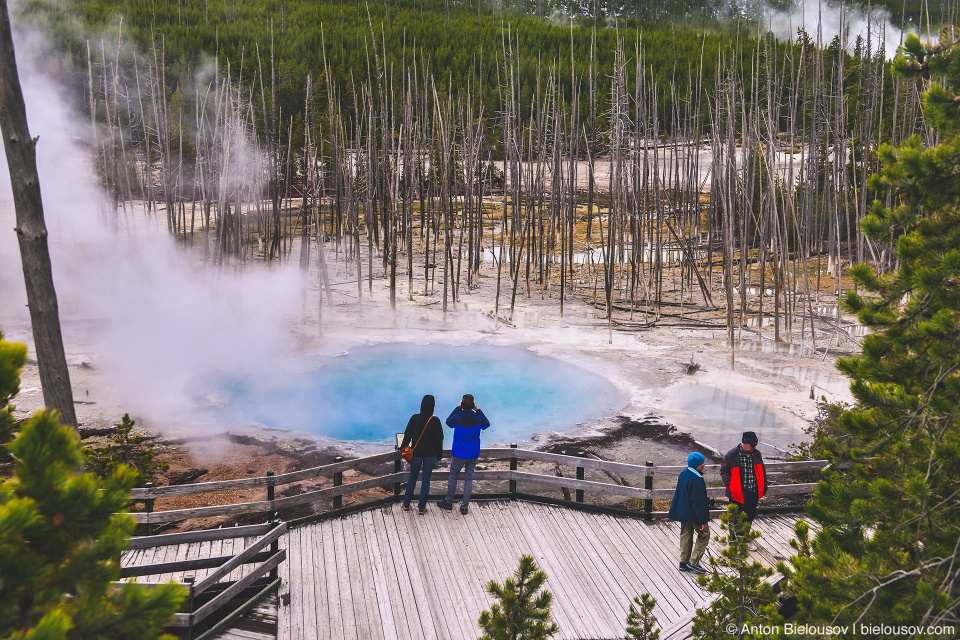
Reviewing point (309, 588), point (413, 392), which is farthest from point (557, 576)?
point (413, 392)

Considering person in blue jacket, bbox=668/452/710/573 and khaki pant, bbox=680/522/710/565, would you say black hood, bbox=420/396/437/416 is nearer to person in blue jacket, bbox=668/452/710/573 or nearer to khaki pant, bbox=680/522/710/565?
person in blue jacket, bbox=668/452/710/573

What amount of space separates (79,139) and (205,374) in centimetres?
1204

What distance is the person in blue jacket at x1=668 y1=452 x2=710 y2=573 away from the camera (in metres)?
4.98

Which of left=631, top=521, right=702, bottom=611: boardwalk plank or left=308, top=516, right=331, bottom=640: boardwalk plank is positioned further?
left=631, top=521, right=702, bottom=611: boardwalk plank

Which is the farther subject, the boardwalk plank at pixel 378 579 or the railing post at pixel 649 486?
the railing post at pixel 649 486

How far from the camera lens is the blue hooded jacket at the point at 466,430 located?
18.2 feet

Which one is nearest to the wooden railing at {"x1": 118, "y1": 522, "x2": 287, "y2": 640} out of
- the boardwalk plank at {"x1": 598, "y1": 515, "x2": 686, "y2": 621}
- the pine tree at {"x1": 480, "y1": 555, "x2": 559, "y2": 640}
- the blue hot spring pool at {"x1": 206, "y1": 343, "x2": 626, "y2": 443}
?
the pine tree at {"x1": 480, "y1": 555, "x2": 559, "y2": 640}

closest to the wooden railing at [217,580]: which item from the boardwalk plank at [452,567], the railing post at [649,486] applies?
the boardwalk plank at [452,567]

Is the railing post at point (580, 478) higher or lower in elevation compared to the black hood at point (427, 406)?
lower

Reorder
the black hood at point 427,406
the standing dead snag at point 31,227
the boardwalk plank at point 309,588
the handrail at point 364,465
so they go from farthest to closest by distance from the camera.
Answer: the black hood at point 427,406, the handrail at point 364,465, the boardwalk plank at point 309,588, the standing dead snag at point 31,227

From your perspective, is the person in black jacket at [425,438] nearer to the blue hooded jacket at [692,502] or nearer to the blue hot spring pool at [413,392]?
the blue hooded jacket at [692,502]

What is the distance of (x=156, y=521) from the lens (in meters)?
5.27

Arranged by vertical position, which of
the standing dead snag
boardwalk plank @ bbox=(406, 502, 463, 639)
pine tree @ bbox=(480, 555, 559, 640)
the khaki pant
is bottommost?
boardwalk plank @ bbox=(406, 502, 463, 639)

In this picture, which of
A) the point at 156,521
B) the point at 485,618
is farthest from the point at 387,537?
the point at 485,618
